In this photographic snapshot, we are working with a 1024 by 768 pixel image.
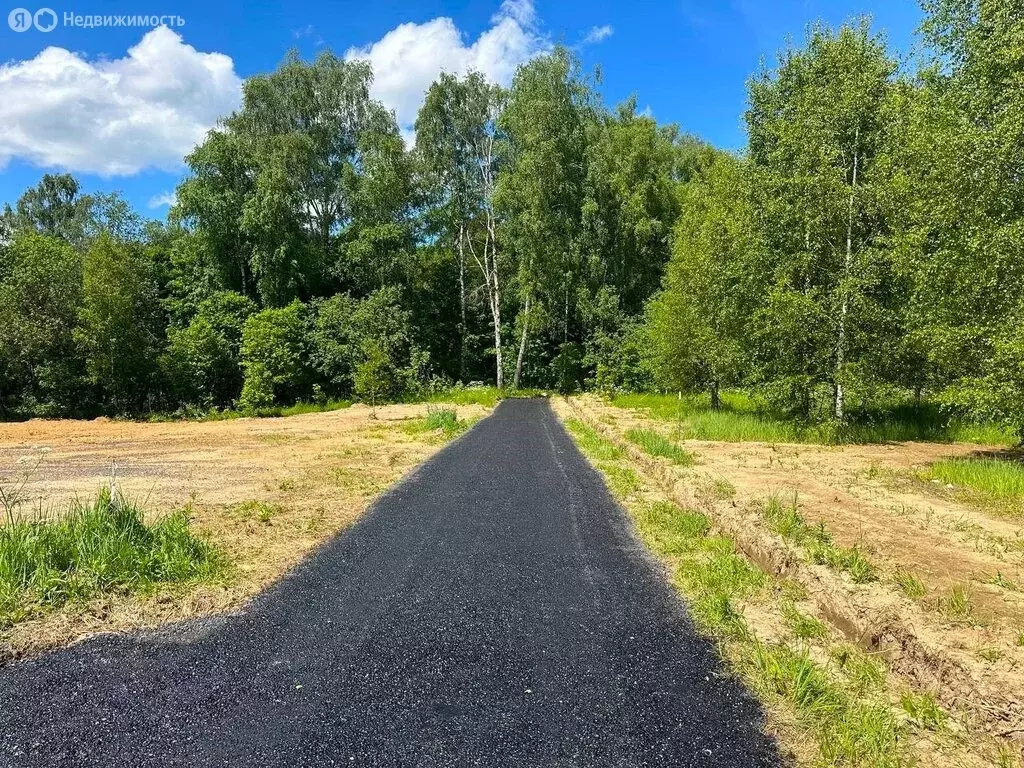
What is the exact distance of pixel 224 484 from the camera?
1020 cm

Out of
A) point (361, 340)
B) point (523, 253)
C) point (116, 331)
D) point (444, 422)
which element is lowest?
point (444, 422)

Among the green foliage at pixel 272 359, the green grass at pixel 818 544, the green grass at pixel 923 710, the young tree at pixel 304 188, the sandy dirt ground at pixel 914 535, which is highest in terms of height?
the young tree at pixel 304 188

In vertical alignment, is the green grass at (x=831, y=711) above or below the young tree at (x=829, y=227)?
below

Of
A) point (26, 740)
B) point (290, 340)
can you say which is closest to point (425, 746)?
point (26, 740)

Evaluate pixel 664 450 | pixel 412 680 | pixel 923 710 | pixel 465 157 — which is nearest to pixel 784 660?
pixel 923 710

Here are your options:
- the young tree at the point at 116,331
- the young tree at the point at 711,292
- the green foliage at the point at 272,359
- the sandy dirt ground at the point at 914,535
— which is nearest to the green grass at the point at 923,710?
the sandy dirt ground at the point at 914,535

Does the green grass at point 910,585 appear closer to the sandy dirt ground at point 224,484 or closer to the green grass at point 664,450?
the sandy dirt ground at point 224,484

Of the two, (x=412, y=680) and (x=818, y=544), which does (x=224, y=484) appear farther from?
(x=818, y=544)

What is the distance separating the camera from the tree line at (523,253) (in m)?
14.6

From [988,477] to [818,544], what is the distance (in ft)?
15.9

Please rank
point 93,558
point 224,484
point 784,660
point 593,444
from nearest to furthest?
1. point 784,660
2. point 93,558
3. point 224,484
4. point 593,444

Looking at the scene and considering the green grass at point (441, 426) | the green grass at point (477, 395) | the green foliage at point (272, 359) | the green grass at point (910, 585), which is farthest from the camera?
the green grass at point (477, 395)

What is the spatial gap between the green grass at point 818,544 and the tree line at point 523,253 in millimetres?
6767

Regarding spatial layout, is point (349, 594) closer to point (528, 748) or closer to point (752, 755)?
point (528, 748)
